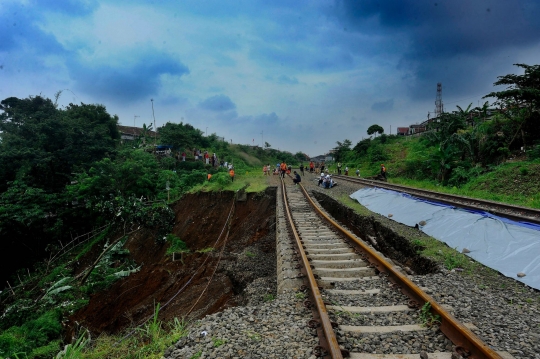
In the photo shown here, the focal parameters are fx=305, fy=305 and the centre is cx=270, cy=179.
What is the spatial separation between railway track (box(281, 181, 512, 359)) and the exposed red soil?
83.1 inches

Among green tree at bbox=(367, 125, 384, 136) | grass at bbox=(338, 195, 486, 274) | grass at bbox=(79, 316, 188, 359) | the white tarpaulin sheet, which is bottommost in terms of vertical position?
grass at bbox=(79, 316, 188, 359)

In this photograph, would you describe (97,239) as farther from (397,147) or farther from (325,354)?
(397,147)

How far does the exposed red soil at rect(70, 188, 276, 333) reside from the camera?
7.97 metres

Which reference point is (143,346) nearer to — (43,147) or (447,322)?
(447,322)

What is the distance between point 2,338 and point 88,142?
1843 cm

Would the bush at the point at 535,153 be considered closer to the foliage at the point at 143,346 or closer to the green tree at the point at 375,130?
the foliage at the point at 143,346

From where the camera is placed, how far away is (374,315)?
3.73 meters

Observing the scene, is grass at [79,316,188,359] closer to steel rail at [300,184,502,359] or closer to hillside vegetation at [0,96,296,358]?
steel rail at [300,184,502,359]

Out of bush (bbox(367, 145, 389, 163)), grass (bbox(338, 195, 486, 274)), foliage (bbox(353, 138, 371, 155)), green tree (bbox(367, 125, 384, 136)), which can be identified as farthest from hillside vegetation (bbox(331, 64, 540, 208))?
green tree (bbox(367, 125, 384, 136))

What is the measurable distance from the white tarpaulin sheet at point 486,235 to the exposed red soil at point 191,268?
455cm

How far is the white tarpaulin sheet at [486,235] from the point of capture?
511 centimetres

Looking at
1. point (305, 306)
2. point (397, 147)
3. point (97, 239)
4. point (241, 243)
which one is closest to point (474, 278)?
point (305, 306)

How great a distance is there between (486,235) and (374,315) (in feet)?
14.4

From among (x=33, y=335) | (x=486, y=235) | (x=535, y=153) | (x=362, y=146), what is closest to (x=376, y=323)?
(x=486, y=235)
